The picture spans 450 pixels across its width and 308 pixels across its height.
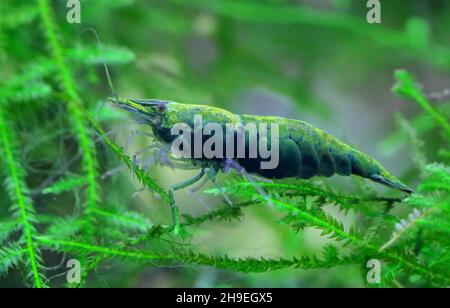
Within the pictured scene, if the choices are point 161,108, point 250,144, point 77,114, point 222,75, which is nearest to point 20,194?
point 77,114

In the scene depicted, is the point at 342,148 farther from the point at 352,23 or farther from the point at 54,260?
the point at 352,23

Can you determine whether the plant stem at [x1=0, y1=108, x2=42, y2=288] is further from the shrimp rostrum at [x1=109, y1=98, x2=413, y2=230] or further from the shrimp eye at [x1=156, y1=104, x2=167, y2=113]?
the shrimp eye at [x1=156, y1=104, x2=167, y2=113]

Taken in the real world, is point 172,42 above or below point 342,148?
above

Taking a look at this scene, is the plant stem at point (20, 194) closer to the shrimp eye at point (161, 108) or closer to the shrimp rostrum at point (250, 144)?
the shrimp rostrum at point (250, 144)

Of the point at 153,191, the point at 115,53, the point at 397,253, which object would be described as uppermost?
the point at 115,53

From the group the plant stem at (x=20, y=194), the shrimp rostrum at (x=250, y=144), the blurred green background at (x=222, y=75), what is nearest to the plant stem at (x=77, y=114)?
the blurred green background at (x=222, y=75)

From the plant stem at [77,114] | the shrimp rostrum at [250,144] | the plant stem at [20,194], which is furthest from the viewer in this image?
the plant stem at [77,114]
